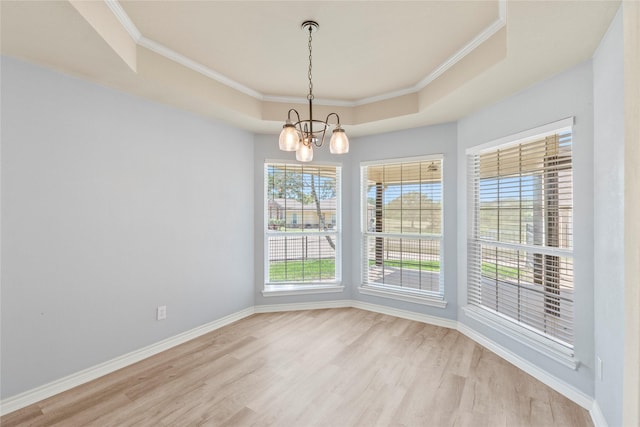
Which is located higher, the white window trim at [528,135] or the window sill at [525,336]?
the white window trim at [528,135]

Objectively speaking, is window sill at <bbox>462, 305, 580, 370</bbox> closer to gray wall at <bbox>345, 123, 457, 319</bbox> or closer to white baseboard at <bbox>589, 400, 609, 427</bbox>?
white baseboard at <bbox>589, 400, 609, 427</bbox>

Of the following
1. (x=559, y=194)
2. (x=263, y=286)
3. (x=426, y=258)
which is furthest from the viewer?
(x=263, y=286)

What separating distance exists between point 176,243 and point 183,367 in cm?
117

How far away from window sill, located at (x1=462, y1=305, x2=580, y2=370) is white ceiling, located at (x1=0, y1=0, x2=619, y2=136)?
2083 millimetres

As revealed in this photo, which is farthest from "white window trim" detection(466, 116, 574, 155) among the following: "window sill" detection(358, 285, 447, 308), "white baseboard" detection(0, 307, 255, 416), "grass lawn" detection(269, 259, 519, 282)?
"white baseboard" detection(0, 307, 255, 416)

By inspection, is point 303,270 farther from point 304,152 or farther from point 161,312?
point 304,152

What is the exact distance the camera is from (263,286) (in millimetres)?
3988

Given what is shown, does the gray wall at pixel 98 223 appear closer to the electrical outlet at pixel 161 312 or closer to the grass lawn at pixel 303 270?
the electrical outlet at pixel 161 312

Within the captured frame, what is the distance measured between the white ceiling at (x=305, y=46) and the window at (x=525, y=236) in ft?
1.98

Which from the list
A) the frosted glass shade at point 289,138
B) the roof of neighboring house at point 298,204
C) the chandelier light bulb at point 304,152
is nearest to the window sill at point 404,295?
the roof of neighboring house at point 298,204

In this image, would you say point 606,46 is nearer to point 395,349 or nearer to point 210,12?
point 210,12

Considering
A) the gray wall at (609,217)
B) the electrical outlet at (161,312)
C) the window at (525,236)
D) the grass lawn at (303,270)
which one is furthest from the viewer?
the grass lawn at (303,270)

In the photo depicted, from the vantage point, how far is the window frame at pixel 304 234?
3.99 m

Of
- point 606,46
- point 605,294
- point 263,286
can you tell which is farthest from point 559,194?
point 263,286
